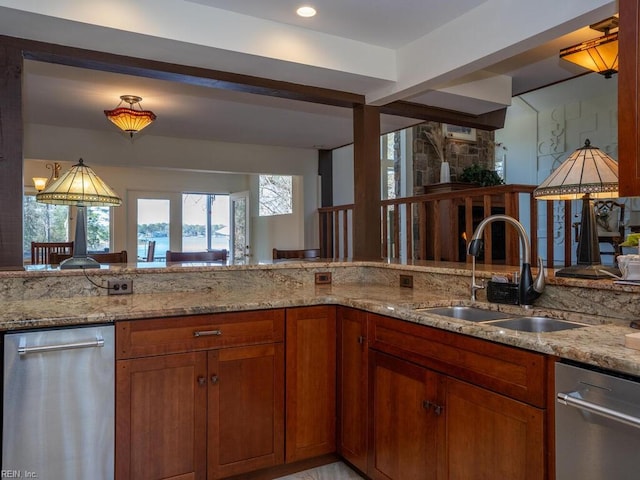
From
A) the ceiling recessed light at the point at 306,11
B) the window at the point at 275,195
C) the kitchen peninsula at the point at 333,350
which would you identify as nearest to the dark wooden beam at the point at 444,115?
the ceiling recessed light at the point at 306,11

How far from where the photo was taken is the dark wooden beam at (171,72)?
260 cm

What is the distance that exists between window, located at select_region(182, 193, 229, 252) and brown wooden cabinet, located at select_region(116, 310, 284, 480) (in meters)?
7.08

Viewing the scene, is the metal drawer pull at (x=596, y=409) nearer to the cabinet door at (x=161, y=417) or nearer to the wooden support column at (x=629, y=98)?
the wooden support column at (x=629, y=98)

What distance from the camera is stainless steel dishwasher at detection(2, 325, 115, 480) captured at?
5.81 feet

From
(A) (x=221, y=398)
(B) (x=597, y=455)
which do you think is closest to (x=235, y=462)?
(A) (x=221, y=398)

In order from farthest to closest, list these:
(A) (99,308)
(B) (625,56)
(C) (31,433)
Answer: (A) (99,308), (C) (31,433), (B) (625,56)

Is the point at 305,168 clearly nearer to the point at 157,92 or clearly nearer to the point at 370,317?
the point at 157,92

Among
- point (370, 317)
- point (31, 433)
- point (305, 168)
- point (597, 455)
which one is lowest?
point (31, 433)

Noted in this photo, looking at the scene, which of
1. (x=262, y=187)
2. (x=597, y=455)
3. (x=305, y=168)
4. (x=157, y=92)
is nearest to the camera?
(x=597, y=455)

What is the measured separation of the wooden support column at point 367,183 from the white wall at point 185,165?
9.87 feet

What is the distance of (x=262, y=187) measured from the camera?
26.6ft

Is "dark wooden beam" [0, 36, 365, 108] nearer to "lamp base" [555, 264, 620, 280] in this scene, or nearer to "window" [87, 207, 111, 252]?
"lamp base" [555, 264, 620, 280]

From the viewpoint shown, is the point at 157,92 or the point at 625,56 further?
the point at 157,92

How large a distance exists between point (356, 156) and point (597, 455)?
9.39 feet
